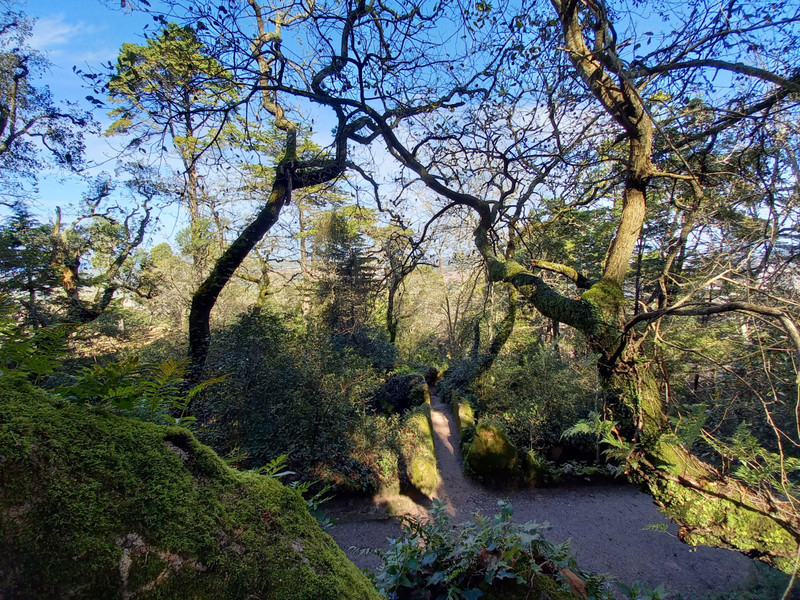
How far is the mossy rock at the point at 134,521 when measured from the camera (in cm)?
65

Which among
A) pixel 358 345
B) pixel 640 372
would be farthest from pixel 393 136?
pixel 358 345

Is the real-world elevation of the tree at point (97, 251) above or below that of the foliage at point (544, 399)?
above

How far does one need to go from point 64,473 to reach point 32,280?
478 inches

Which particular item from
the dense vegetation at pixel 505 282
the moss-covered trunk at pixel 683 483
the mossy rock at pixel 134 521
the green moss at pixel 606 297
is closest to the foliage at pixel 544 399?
the dense vegetation at pixel 505 282

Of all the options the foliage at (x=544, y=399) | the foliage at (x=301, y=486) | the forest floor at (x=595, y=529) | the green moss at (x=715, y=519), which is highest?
the foliage at (x=301, y=486)

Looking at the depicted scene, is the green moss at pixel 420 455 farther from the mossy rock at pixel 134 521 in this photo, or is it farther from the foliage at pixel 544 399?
the mossy rock at pixel 134 521

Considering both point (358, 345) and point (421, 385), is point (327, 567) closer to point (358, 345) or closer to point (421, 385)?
point (421, 385)

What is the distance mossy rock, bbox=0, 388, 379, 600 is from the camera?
2.12ft

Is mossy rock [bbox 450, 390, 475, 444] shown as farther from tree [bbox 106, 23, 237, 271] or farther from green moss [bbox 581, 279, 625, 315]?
tree [bbox 106, 23, 237, 271]

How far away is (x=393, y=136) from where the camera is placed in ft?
15.0

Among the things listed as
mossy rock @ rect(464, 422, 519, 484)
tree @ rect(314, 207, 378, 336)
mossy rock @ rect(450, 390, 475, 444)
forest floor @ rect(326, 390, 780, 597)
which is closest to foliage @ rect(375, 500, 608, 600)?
forest floor @ rect(326, 390, 780, 597)

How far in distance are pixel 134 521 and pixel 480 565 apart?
5.07 feet

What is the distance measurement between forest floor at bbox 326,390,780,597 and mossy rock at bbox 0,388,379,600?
3.92m

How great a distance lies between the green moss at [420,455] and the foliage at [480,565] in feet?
15.9
